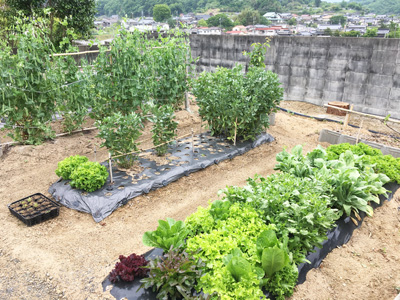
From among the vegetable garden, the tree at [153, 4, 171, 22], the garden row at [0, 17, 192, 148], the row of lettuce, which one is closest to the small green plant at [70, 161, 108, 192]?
the vegetable garden

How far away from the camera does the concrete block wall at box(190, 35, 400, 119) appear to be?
988 cm

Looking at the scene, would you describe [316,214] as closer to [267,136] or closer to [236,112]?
[236,112]

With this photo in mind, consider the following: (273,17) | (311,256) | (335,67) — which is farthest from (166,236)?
(273,17)

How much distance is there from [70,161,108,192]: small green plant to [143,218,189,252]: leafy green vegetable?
8.02ft

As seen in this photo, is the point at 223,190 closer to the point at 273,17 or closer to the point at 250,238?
the point at 250,238

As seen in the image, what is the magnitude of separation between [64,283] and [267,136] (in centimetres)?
654

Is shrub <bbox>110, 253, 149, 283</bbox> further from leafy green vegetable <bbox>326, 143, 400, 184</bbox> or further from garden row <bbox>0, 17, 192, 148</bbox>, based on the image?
leafy green vegetable <bbox>326, 143, 400, 184</bbox>

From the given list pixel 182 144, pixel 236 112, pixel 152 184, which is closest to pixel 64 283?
pixel 152 184

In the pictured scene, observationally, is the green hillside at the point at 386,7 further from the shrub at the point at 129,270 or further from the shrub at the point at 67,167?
the shrub at the point at 129,270

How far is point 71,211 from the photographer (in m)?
5.72

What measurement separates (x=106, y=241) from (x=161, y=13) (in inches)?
2660

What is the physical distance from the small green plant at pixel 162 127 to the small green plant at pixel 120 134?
55cm

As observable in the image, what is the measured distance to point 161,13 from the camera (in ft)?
214

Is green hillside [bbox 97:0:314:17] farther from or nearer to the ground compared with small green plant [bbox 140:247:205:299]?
farther from the ground
